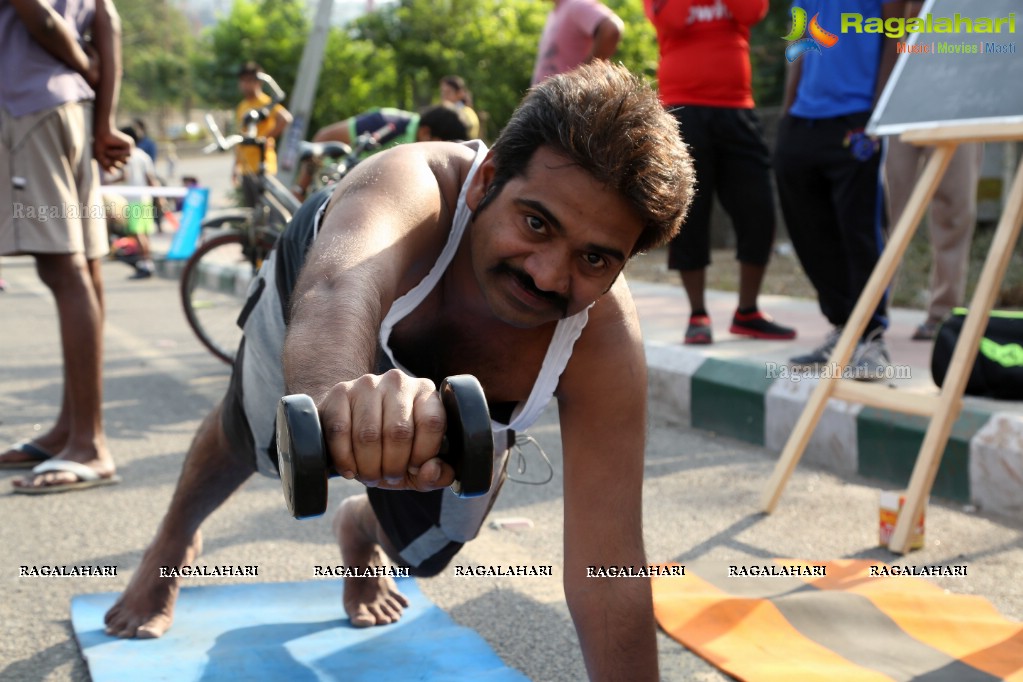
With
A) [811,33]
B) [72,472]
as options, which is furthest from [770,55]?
[72,472]

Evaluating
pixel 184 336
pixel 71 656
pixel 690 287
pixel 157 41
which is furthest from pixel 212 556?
pixel 157 41

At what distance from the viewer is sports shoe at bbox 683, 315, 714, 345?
19.1ft

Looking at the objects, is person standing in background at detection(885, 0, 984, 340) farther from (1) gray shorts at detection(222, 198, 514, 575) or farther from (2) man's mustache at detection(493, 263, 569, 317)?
(2) man's mustache at detection(493, 263, 569, 317)

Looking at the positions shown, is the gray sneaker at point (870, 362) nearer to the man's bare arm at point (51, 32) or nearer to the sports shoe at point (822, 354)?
the sports shoe at point (822, 354)

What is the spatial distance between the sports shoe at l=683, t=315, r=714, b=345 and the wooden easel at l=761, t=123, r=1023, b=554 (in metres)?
1.96

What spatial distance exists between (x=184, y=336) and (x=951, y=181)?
15.5 feet

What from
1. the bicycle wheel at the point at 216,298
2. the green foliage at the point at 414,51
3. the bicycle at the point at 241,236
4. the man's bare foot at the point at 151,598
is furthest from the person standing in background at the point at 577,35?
the green foliage at the point at 414,51

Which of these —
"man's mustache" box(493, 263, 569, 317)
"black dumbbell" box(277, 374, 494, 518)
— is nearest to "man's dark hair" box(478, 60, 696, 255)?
"man's mustache" box(493, 263, 569, 317)

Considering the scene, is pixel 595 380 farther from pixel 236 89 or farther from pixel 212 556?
pixel 236 89

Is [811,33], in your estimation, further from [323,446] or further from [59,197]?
[323,446]

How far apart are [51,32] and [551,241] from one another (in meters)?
2.69

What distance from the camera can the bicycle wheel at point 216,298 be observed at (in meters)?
6.50

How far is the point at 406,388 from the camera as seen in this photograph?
138 centimetres

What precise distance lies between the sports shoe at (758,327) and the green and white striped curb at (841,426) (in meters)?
0.57
